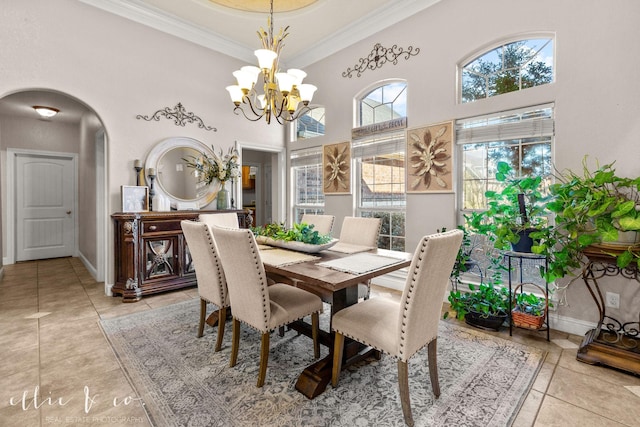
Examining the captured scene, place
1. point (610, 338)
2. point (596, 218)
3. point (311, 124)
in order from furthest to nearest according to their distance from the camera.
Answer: point (311, 124)
point (610, 338)
point (596, 218)

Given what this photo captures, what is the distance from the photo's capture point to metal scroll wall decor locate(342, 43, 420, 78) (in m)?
3.72

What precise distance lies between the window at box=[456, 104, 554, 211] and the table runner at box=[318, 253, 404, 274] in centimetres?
167

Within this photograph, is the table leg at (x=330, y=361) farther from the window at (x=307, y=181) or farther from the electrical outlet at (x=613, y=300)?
the window at (x=307, y=181)

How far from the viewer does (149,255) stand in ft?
12.0

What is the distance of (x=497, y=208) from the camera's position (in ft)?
8.82

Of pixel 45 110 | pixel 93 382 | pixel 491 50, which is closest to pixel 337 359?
pixel 93 382

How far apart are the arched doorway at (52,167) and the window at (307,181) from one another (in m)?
2.86

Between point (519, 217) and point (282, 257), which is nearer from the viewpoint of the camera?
point (282, 257)

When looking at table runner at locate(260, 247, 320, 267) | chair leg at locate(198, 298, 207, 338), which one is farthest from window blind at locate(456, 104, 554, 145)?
chair leg at locate(198, 298, 207, 338)

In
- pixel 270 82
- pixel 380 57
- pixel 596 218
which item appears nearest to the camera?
pixel 596 218

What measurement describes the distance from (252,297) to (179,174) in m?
2.94

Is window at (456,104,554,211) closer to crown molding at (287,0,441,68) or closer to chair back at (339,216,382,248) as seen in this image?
chair back at (339,216,382,248)

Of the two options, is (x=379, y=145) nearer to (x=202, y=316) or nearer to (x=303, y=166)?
(x=303, y=166)

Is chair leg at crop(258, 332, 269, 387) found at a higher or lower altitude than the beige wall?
lower
